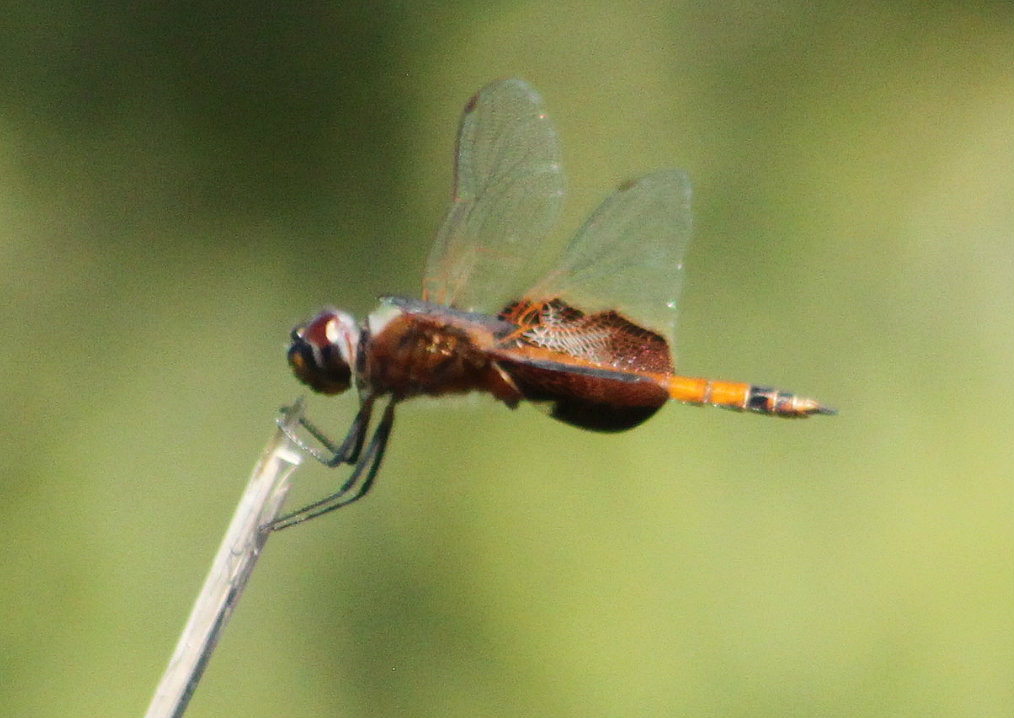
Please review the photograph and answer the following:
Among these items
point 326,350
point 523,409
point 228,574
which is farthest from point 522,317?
point 523,409

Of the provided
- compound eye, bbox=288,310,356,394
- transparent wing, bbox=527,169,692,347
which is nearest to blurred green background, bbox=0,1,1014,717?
transparent wing, bbox=527,169,692,347

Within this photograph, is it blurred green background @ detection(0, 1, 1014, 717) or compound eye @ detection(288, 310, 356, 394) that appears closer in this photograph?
compound eye @ detection(288, 310, 356, 394)

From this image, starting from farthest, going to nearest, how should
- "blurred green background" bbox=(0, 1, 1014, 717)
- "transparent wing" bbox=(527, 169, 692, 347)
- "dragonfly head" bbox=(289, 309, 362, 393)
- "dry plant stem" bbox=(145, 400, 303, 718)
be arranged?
"blurred green background" bbox=(0, 1, 1014, 717) < "transparent wing" bbox=(527, 169, 692, 347) < "dragonfly head" bbox=(289, 309, 362, 393) < "dry plant stem" bbox=(145, 400, 303, 718)

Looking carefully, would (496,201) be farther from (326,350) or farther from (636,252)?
(326,350)

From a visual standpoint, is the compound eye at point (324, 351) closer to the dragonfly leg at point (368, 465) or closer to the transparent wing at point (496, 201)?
the dragonfly leg at point (368, 465)

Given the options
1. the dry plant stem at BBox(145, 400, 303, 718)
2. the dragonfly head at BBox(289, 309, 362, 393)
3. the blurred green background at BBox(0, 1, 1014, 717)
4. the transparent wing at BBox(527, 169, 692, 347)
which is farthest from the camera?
the blurred green background at BBox(0, 1, 1014, 717)

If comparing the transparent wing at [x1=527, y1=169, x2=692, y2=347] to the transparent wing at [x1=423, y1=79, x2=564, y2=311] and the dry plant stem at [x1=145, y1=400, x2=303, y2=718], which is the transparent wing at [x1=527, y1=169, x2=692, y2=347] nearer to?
the transparent wing at [x1=423, y1=79, x2=564, y2=311]

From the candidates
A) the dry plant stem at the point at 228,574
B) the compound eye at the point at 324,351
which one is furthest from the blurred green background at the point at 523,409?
the dry plant stem at the point at 228,574
